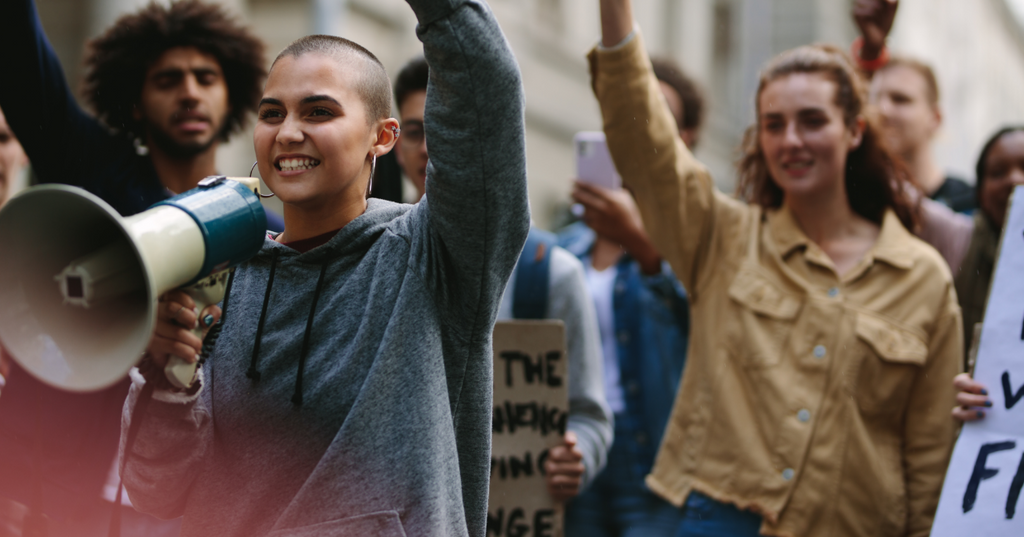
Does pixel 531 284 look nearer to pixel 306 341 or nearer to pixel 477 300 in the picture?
pixel 477 300

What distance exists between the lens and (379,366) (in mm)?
1716

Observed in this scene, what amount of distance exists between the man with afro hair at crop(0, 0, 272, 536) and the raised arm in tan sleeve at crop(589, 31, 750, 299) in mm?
1115

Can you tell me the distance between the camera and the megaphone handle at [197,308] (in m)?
1.66

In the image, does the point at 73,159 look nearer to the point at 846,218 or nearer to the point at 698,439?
the point at 698,439

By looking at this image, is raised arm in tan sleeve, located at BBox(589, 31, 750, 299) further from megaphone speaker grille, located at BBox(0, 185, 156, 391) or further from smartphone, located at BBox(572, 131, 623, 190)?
megaphone speaker grille, located at BBox(0, 185, 156, 391)

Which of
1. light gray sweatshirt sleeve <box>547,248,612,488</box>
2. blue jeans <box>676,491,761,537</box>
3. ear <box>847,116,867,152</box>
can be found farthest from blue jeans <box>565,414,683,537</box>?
ear <box>847,116,867,152</box>

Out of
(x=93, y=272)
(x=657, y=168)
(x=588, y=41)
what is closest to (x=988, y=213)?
(x=657, y=168)

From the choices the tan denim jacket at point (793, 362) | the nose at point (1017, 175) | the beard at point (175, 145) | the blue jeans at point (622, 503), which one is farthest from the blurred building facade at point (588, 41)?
the blue jeans at point (622, 503)

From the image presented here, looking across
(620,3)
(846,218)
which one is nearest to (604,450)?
(846,218)

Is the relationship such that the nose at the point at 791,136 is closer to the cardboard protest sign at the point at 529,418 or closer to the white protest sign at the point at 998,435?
the white protest sign at the point at 998,435

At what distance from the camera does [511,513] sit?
10.2 feet

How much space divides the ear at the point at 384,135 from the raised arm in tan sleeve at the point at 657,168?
1170 mm

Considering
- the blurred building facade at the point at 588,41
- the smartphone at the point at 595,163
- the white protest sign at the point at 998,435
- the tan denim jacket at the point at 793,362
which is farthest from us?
the blurred building facade at the point at 588,41

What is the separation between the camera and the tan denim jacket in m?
2.96
